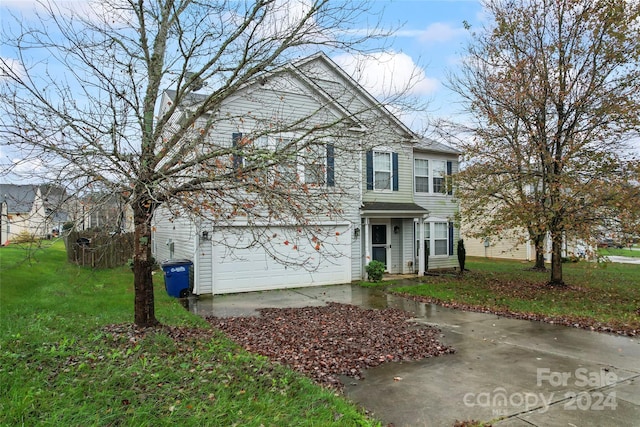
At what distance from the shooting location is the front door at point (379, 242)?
15613 millimetres

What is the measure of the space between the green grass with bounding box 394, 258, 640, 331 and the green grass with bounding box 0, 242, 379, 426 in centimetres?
657

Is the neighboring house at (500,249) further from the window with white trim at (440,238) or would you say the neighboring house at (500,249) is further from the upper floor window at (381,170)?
the upper floor window at (381,170)

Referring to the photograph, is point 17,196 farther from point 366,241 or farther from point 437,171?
point 437,171

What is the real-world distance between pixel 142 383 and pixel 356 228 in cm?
1047

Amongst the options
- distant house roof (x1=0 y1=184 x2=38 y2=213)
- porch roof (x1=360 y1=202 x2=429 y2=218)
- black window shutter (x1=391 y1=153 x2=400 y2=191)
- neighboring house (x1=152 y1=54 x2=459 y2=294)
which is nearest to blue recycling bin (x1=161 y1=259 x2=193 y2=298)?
neighboring house (x1=152 y1=54 x2=459 y2=294)

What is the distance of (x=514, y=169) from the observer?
11.6 m

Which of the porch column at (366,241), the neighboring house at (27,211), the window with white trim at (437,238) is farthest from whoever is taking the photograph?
the window with white trim at (437,238)

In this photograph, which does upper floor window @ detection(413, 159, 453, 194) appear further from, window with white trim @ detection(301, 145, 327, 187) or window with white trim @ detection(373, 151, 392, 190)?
window with white trim @ detection(301, 145, 327, 187)

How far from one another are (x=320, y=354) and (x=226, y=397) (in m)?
2.20

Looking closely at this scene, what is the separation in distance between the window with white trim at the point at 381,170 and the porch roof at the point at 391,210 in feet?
2.20

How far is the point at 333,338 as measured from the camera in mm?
6789

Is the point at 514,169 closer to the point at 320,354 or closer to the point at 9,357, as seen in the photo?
the point at 320,354

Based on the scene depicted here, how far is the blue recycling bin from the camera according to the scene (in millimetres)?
10898

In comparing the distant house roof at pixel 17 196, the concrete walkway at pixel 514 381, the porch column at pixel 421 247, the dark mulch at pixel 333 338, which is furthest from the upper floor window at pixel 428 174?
the distant house roof at pixel 17 196
